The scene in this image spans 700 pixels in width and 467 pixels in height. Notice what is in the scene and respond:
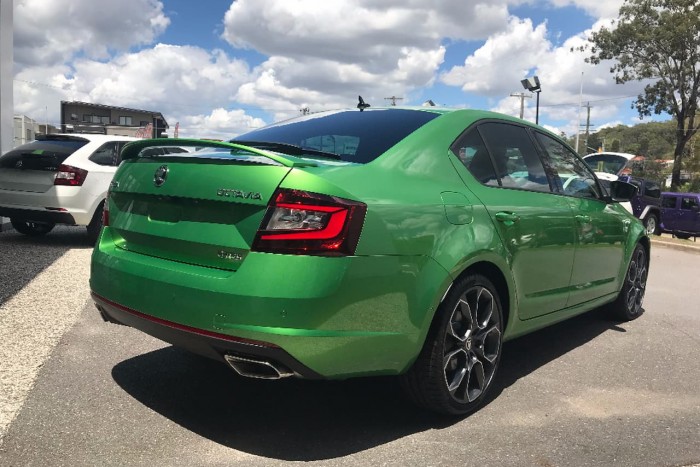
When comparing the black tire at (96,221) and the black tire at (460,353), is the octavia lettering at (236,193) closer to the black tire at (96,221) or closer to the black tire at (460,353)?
the black tire at (460,353)

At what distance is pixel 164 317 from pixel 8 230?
881 centimetres

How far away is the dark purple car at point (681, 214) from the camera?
55.1 ft

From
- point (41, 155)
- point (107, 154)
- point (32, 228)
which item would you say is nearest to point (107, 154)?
point (107, 154)

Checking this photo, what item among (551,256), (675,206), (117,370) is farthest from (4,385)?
(675,206)

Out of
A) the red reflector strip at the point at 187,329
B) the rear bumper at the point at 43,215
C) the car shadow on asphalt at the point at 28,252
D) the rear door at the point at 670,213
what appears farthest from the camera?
the rear door at the point at 670,213

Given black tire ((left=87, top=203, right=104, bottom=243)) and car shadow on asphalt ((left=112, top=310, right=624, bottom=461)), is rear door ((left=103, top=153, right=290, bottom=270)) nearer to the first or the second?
car shadow on asphalt ((left=112, top=310, right=624, bottom=461))

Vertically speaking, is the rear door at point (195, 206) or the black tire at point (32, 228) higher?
the rear door at point (195, 206)

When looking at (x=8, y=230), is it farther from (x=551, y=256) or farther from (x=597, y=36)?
(x=597, y=36)

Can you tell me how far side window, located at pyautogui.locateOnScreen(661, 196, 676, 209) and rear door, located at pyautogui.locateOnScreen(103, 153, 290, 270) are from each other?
17512mm

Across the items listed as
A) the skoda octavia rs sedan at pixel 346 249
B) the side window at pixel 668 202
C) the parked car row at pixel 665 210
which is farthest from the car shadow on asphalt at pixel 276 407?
Answer: the side window at pixel 668 202

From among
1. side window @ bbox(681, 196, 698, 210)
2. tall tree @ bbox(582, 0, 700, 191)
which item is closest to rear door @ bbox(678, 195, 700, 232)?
side window @ bbox(681, 196, 698, 210)

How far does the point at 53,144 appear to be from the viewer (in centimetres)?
820

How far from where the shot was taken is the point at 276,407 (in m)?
3.21

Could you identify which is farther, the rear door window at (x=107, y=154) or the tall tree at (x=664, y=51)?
the tall tree at (x=664, y=51)
